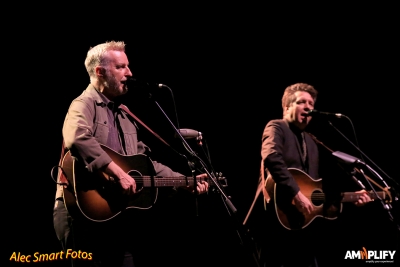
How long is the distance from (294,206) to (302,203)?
0.09m

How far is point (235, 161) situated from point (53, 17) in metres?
2.71

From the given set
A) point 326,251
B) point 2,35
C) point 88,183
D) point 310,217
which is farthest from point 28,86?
point 326,251

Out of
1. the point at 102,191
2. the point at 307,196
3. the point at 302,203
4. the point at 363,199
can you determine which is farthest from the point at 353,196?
the point at 102,191

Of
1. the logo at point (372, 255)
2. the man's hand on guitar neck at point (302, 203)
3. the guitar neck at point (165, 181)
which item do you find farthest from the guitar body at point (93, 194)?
the logo at point (372, 255)

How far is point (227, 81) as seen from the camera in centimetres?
600

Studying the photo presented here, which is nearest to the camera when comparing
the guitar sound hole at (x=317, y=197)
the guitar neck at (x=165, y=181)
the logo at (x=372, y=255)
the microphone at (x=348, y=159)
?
the guitar neck at (x=165, y=181)

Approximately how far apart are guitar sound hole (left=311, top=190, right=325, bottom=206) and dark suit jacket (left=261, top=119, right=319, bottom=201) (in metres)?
0.15

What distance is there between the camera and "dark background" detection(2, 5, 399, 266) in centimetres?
479

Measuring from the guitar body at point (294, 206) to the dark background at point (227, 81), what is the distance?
0.26 m

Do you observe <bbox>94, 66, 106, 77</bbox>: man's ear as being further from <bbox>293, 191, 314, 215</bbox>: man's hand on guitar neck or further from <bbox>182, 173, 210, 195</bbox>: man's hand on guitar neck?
<bbox>293, 191, 314, 215</bbox>: man's hand on guitar neck

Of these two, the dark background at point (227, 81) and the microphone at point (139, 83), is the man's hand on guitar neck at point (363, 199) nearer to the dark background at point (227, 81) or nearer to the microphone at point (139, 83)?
the dark background at point (227, 81)

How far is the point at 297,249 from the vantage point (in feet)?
13.7

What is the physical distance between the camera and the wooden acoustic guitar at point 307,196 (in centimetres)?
414

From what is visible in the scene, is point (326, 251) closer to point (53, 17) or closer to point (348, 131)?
point (348, 131)
